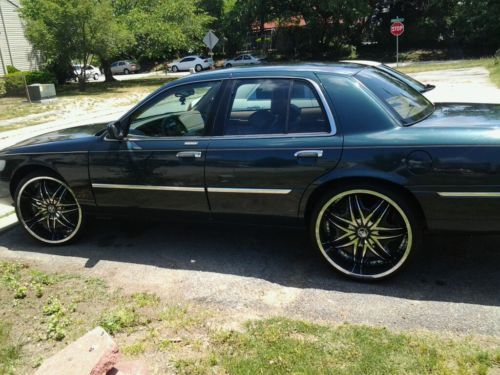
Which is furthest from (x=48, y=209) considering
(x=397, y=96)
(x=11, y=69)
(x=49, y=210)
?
(x=11, y=69)

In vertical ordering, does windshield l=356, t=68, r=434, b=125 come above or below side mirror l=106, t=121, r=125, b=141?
above

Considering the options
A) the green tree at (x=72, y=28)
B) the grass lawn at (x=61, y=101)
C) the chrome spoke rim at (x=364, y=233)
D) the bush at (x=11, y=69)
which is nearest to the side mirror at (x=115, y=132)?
the chrome spoke rim at (x=364, y=233)

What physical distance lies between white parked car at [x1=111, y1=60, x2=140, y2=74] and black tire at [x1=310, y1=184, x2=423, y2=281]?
162 ft

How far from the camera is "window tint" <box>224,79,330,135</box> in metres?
3.70

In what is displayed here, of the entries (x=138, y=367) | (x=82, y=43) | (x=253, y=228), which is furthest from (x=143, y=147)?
(x=82, y=43)

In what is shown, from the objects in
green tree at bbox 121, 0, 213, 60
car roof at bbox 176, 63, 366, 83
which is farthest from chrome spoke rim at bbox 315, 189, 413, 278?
green tree at bbox 121, 0, 213, 60

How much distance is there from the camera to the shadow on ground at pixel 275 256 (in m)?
3.58

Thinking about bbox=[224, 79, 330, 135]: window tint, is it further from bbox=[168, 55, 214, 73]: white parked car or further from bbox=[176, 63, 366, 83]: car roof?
bbox=[168, 55, 214, 73]: white parked car

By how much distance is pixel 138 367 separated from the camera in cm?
279

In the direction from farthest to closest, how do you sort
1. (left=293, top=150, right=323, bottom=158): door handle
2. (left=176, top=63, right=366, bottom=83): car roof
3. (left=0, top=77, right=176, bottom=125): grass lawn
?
(left=0, top=77, right=176, bottom=125): grass lawn < (left=176, top=63, right=366, bottom=83): car roof < (left=293, top=150, right=323, bottom=158): door handle

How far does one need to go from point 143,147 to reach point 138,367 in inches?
78.1

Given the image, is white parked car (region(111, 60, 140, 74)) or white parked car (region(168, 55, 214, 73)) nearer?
white parked car (region(168, 55, 214, 73))

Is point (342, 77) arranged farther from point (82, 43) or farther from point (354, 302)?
point (82, 43)

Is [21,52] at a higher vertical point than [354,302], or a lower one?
higher
